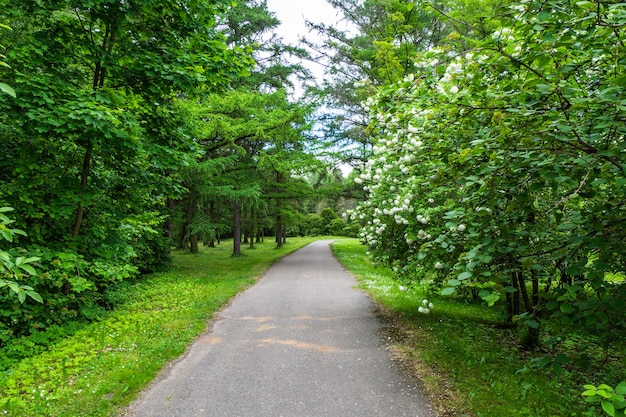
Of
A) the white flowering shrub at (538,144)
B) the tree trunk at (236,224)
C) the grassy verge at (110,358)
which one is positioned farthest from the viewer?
the tree trunk at (236,224)

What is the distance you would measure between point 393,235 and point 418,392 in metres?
3.32

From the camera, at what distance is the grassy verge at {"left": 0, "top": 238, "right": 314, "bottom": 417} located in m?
4.02

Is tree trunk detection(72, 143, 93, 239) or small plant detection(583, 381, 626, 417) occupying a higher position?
tree trunk detection(72, 143, 93, 239)

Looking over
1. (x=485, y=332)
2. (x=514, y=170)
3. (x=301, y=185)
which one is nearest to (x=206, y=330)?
(x=485, y=332)

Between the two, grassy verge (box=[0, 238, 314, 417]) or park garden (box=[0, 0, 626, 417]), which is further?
grassy verge (box=[0, 238, 314, 417])

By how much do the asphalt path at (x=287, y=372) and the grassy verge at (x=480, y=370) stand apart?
1.17ft

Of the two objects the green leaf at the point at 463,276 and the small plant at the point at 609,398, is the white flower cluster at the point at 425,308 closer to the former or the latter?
the green leaf at the point at 463,276

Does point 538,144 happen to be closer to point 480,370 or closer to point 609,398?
point 609,398

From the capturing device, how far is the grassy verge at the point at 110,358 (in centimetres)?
402

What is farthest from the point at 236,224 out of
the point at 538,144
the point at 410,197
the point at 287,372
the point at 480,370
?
the point at 538,144

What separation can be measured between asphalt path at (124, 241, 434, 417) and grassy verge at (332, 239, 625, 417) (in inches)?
14.1

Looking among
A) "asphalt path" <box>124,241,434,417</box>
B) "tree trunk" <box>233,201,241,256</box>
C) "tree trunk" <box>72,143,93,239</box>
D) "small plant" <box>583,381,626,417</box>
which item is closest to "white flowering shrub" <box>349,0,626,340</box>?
"small plant" <box>583,381,626,417</box>

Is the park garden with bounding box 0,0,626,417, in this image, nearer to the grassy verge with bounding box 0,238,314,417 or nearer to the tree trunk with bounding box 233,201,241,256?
the grassy verge with bounding box 0,238,314,417

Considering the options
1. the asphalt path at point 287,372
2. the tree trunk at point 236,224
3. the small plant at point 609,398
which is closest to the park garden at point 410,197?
the small plant at point 609,398
